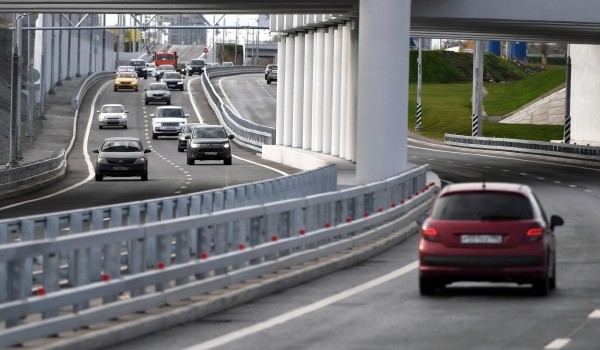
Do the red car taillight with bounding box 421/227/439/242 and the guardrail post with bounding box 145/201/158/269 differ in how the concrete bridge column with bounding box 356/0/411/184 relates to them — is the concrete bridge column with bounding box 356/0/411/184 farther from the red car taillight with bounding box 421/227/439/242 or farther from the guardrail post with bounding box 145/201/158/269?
the red car taillight with bounding box 421/227/439/242

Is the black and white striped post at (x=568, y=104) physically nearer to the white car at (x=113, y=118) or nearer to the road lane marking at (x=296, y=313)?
the white car at (x=113, y=118)

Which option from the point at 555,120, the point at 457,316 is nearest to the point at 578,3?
the point at 457,316

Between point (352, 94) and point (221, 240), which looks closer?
point (221, 240)

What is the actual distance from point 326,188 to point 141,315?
21445 millimetres

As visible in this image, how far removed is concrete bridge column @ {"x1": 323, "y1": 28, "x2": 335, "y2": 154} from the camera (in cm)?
6612

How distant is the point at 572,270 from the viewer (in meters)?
23.6

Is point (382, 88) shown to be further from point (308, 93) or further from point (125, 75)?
point (125, 75)

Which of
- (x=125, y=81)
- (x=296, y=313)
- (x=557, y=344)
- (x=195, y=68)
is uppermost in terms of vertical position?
(x=195, y=68)

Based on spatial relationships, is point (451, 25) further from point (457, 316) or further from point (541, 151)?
point (457, 316)

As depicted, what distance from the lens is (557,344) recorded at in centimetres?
1515

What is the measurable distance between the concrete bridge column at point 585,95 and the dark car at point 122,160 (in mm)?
32862

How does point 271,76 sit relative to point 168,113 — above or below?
above

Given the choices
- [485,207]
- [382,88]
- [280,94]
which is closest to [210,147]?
[280,94]

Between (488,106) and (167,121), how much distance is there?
5502 cm
